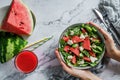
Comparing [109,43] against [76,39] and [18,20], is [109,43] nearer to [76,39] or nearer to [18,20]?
[76,39]

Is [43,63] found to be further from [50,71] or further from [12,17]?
[12,17]

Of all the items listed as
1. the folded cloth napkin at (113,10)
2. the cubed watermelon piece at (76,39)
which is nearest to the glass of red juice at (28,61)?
the cubed watermelon piece at (76,39)

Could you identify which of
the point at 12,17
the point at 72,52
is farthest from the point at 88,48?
the point at 12,17

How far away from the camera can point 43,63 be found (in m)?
1.08

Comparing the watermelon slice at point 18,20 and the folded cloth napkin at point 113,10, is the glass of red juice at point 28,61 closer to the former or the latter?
the watermelon slice at point 18,20

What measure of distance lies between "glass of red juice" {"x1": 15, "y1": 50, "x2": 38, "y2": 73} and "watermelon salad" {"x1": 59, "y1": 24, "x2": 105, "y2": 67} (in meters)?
0.10

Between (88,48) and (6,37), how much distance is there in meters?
0.29

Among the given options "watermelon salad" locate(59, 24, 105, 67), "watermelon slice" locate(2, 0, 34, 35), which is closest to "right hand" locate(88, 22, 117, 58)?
"watermelon salad" locate(59, 24, 105, 67)

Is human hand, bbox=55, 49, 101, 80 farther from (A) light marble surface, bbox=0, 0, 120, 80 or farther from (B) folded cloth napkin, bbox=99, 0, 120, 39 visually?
(B) folded cloth napkin, bbox=99, 0, 120, 39

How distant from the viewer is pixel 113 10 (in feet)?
3.59

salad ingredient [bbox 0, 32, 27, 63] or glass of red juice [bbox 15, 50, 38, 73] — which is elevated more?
salad ingredient [bbox 0, 32, 27, 63]

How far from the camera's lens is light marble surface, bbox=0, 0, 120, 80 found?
3.49 feet

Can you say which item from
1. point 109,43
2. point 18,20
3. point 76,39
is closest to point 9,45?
point 18,20

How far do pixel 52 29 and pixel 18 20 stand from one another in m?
0.15
